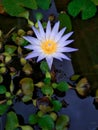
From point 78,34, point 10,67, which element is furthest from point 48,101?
point 78,34

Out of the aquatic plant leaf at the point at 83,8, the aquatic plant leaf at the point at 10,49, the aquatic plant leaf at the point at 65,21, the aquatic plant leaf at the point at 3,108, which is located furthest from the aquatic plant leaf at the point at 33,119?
the aquatic plant leaf at the point at 83,8

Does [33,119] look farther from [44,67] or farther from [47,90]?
[44,67]

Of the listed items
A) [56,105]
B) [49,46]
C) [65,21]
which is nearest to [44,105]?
[56,105]

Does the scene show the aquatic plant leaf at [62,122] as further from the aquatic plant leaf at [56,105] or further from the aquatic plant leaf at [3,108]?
the aquatic plant leaf at [3,108]

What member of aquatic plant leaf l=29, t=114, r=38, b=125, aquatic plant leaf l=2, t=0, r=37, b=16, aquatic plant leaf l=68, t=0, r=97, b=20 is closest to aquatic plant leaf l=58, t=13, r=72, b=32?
aquatic plant leaf l=68, t=0, r=97, b=20

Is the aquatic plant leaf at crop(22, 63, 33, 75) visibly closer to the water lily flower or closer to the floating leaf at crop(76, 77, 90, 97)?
the water lily flower

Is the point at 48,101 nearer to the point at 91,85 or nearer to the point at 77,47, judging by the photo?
the point at 91,85
